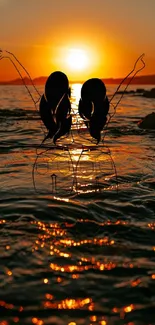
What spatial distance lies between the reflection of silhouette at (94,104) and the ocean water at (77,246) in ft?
1.38

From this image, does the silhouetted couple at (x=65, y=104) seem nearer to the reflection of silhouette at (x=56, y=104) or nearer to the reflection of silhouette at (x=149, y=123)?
the reflection of silhouette at (x=56, y=104)

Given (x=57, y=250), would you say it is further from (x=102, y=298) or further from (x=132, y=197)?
(x=132, y=197)

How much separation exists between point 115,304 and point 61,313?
0.51 meters

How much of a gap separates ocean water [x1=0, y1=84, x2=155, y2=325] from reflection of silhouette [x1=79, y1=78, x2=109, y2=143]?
0.42 metres

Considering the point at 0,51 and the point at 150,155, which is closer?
the point at 0,51

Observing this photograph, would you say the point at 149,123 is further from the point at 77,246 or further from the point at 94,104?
the point at 77,246

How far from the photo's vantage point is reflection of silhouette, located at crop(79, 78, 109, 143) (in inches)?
193

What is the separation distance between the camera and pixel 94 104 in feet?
16.8

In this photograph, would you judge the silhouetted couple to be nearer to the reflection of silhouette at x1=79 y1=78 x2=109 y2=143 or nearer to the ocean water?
the reflection of silhouette at x1=79 y1=78 x2=109 y2=143

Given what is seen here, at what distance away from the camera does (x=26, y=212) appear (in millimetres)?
5918

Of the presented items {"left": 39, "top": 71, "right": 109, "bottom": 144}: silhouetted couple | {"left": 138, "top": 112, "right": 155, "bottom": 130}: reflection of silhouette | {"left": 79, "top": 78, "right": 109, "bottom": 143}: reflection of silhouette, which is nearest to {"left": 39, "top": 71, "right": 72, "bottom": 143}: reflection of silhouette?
{"left": 39, "top": 71, "right": 109, "bottom": 144}: silhouetted couple

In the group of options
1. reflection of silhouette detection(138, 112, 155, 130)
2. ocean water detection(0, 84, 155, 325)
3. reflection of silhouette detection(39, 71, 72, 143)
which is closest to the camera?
ocean water detection(0, 84, 155, 325)

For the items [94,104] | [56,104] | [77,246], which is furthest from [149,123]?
[77,246]

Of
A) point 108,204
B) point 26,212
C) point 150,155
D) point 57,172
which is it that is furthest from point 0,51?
point 150,155
